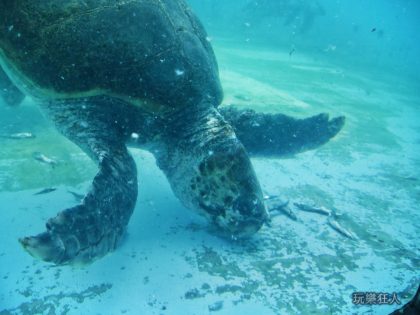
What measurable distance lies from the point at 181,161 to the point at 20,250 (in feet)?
6.55

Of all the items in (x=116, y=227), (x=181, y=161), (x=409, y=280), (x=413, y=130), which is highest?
(x=181, y=161)

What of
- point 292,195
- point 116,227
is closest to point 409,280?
point 292,195

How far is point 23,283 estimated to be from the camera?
3.04 m

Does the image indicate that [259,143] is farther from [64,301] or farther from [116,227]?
[64,301]

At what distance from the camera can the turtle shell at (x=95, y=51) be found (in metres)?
3.72

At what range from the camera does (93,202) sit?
9.62 ft

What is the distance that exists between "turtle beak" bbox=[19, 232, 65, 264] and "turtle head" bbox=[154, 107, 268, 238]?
1.66 meters

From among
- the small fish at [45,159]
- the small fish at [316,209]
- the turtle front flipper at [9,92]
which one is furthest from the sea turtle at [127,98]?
the turtle front flipper at [9,92]

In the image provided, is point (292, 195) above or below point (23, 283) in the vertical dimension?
below

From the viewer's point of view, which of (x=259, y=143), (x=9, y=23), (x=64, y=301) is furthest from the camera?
(x=259, y=143)

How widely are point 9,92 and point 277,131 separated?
213 inches

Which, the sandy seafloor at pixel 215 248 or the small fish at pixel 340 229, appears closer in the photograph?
the sandy seafloor at pixel 215 248

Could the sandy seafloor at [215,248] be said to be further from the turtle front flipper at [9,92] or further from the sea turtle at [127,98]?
the sea turtle at [127,98]

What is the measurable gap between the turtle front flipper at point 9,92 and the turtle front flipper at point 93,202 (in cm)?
290
